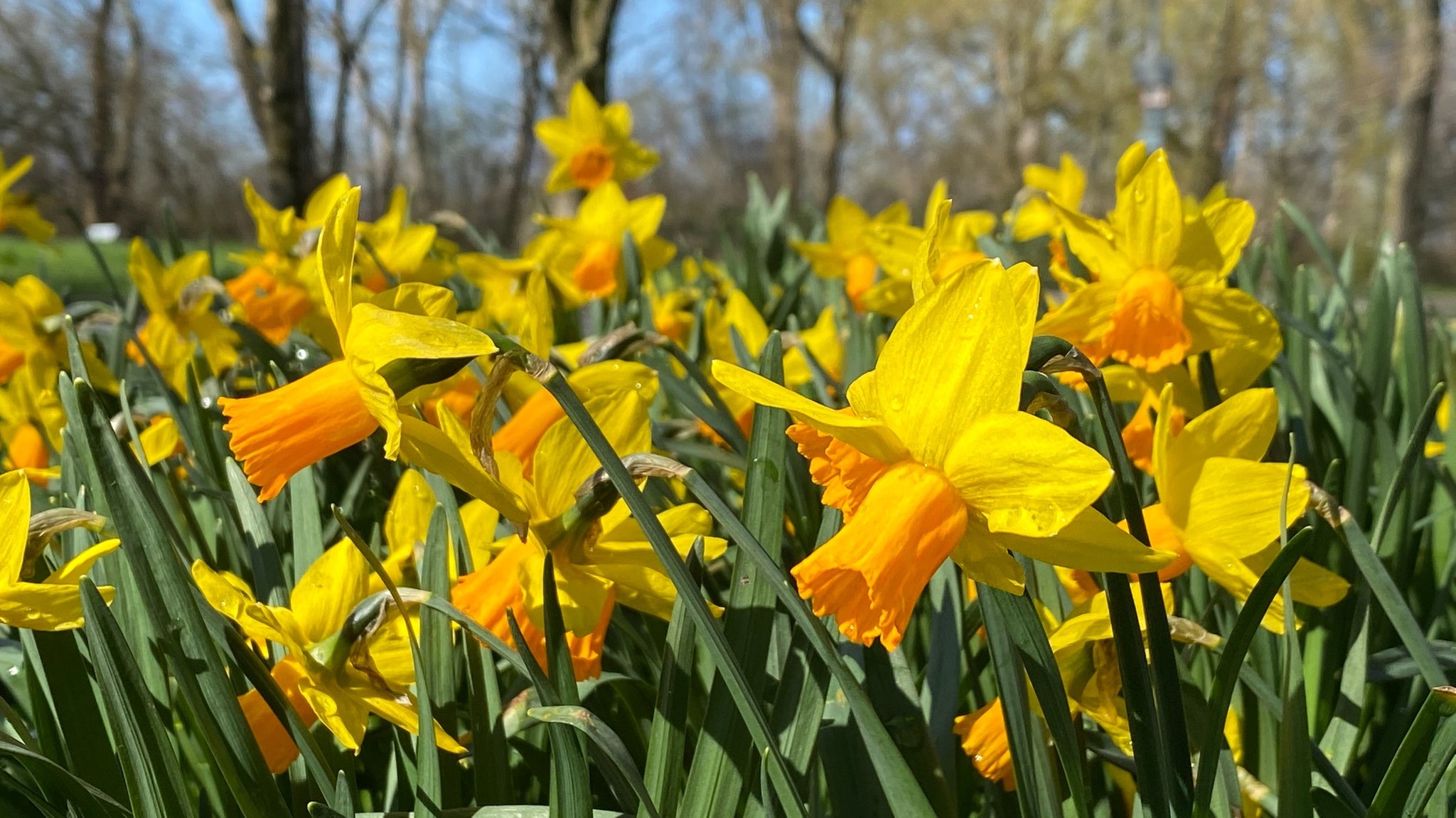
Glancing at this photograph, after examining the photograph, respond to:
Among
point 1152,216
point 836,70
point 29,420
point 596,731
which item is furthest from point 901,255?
point 836,70

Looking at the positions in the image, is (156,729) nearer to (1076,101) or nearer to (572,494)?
(572,494)

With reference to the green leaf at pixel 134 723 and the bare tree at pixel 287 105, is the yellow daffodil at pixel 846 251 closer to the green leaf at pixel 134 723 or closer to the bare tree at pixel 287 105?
the green leaf at pixel 134 723

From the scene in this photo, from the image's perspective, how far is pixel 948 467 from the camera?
578 mm

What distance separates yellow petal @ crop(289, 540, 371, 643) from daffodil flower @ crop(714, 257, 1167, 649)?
1.50ft

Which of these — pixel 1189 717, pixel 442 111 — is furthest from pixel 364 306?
pixel 442 111

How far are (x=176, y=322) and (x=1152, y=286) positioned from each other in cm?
169

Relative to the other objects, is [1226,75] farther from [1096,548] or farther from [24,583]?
[24,583]

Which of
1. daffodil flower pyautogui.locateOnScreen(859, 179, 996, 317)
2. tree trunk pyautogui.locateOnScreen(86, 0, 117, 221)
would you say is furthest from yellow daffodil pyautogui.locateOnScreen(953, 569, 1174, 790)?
tree trunk pyautogui.locateOnScreen(86, 0, 117, 221)

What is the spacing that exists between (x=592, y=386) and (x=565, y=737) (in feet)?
1.44

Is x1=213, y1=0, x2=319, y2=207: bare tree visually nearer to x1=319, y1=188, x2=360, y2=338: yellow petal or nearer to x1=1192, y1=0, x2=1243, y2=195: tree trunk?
x1=319, y1=188, x2=360, y2=338: yellow petal

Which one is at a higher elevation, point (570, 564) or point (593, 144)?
point (593, 144)

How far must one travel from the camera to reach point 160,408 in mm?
1583

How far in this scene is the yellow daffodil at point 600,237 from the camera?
2.21 m

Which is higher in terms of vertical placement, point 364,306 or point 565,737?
point 364,306
